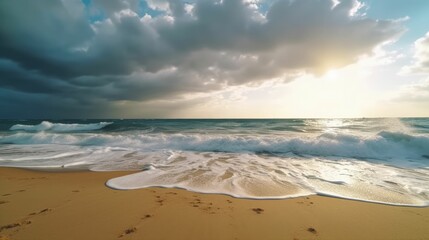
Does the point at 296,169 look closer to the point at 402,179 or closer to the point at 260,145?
the point at 402,179

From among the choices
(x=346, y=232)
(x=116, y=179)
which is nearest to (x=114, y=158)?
(x=116, y=179)

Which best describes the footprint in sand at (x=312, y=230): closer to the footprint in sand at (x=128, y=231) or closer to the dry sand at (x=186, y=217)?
the dry sand at (x=186, y=217)

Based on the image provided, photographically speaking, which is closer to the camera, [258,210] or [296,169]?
[258,210]

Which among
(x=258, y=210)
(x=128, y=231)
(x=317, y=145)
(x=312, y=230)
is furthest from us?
(x=317, y=145)

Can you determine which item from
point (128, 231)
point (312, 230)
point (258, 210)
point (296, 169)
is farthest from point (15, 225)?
point (296, 169)

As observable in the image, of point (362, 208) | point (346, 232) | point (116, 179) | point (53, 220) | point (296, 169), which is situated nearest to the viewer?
point (346, 232)

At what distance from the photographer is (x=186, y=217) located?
3879 mm

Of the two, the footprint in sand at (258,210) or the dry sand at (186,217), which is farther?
the footprint in sand at (258,210)

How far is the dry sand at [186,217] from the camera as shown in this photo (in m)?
3.30

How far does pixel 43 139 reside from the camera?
16375mm

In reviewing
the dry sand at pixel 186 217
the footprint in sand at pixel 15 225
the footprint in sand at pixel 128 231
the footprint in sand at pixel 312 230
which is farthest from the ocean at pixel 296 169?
the footprint in sand at pixel 128 231

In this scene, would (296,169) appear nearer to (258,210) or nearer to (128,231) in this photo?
(258,210)

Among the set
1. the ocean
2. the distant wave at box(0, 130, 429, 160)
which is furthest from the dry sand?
the distant wave at box(0, 130, 429, 160)

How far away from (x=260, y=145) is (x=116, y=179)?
31.1 ft
